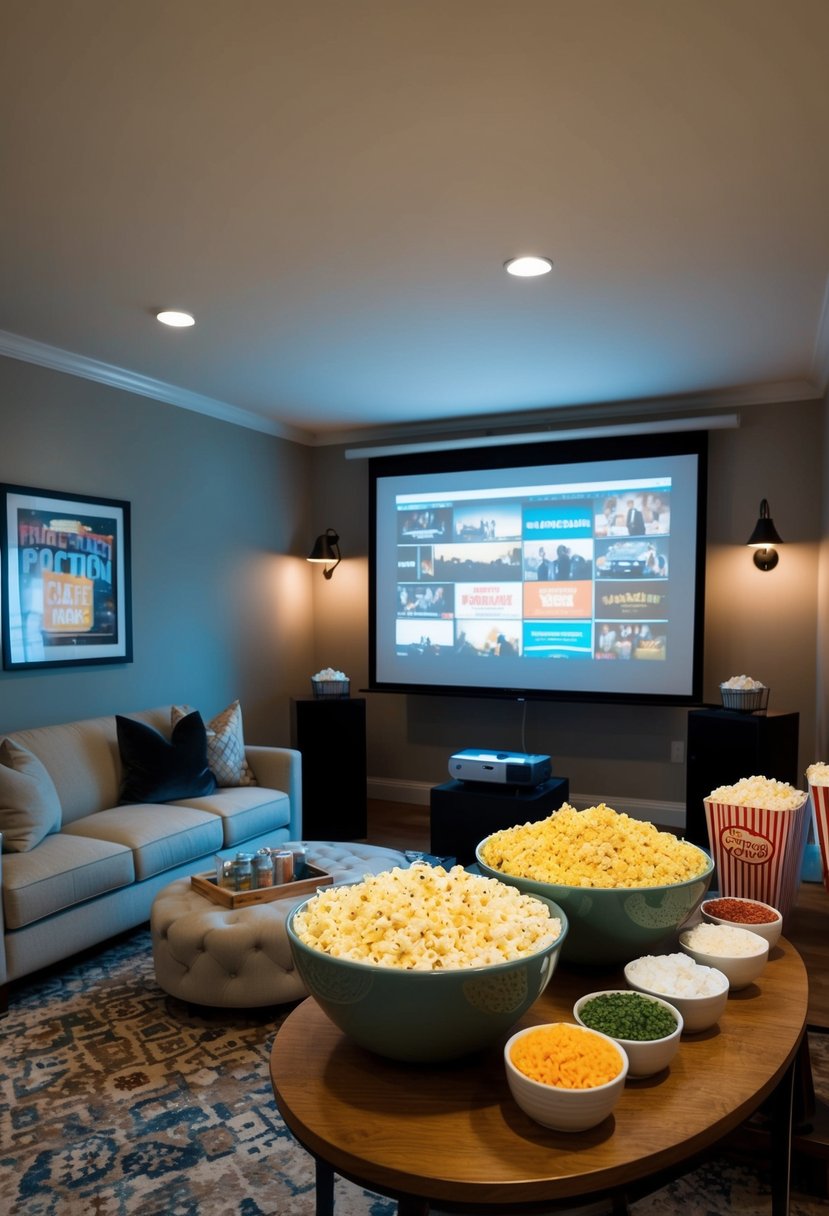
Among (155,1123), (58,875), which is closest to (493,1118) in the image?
(155,1123)

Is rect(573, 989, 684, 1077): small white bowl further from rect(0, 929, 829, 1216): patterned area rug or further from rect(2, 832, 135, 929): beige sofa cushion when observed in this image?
rect(2, 832, 135, 929): beige sofa cushion

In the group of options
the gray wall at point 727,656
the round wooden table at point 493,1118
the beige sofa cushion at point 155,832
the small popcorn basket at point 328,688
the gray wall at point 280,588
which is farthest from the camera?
the small popcorn basket at point 328,688

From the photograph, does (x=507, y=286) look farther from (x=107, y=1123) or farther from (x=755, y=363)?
(x=107, y=1123)

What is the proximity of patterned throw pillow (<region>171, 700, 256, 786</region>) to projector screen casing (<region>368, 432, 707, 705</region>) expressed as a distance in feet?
5.03

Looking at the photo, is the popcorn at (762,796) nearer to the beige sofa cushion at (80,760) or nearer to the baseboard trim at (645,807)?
the beige sofa cushion at (80,760)

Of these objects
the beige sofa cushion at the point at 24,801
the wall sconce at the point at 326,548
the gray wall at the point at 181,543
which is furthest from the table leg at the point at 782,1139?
the wall sconce at the point at 326,548

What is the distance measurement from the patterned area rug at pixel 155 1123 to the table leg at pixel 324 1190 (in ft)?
0.56

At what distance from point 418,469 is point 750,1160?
4.39m

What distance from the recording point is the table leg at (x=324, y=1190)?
1.70 m

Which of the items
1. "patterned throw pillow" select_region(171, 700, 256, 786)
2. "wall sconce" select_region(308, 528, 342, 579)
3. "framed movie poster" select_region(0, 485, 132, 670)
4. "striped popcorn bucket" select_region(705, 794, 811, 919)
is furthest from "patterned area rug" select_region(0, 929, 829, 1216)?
"wall sconce" select_region(308, 528, 342, 579)

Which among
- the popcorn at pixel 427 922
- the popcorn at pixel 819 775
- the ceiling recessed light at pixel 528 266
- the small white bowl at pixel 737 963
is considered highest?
the ceiling recessed light at pixel 528 266

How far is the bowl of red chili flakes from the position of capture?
1.49 metres

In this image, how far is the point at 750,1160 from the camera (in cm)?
192

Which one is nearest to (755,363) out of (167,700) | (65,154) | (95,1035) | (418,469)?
(418,469)
